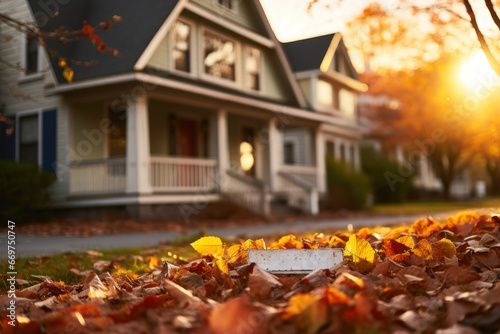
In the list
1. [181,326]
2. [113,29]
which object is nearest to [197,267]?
[181,326]

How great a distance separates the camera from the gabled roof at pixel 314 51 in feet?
79.2

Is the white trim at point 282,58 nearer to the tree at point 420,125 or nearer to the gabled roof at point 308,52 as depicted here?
the gabled roof at point 308,52

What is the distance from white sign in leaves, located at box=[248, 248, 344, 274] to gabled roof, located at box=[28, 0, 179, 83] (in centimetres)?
965

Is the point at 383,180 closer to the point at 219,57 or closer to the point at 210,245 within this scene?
the point at 219,57

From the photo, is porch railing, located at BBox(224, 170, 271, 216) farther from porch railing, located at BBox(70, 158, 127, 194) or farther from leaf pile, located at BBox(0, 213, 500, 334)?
leaf pile, located at BBox(0, 213, 500, 334)

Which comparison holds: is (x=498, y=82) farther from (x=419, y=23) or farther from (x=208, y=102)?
(x=208, y=102)

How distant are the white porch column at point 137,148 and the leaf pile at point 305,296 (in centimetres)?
869

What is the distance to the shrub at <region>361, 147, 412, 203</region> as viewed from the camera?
2858 centimetres

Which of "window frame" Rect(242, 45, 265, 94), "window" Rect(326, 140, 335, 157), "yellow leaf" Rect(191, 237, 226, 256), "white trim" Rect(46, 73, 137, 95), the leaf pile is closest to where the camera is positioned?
the leaf pile

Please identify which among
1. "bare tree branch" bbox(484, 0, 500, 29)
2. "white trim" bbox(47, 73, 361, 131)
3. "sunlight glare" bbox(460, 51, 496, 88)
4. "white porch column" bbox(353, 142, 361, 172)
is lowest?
"bare tree branch" bbox(484, 0, 500, 29)

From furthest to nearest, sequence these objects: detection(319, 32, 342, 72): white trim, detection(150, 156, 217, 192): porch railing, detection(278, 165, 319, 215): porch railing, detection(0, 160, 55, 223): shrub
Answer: detection(319, 32, 342, 72): white trim
detection(278, 165, 319, 215): porch railing
detection(150, 156, 217, 192): porch railing
detection(0, 160, 55, 223): shrub

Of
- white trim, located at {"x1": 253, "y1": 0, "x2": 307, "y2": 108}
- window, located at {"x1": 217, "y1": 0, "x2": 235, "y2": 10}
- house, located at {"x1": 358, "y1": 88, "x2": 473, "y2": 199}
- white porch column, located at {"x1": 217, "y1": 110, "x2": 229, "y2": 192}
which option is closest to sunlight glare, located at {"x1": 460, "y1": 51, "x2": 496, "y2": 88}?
white porch column, located at {"x1": 217, "y1": 110, "x2": 229, "y2": 192}

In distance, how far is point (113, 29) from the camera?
45.1ft

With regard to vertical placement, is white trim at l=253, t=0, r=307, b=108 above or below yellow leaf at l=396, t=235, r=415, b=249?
above
